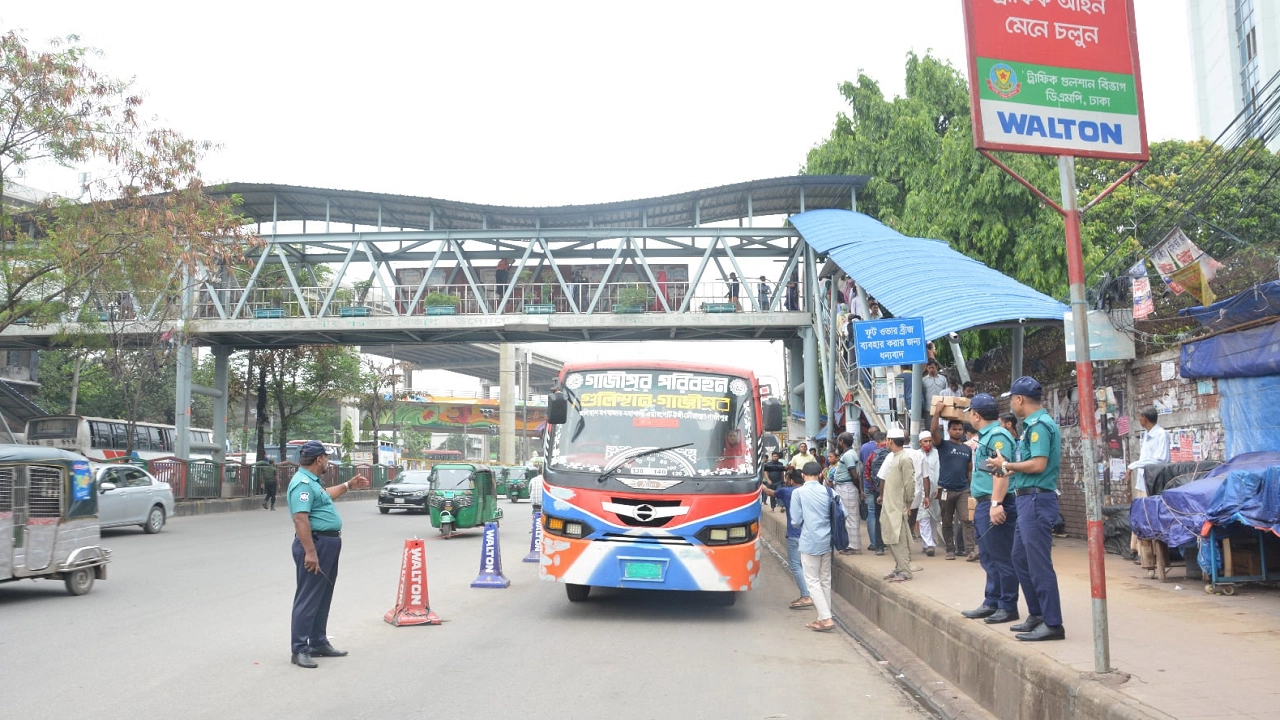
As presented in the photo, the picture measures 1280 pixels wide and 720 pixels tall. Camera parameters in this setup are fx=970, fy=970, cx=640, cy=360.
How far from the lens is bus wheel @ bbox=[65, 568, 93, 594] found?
38.0ft

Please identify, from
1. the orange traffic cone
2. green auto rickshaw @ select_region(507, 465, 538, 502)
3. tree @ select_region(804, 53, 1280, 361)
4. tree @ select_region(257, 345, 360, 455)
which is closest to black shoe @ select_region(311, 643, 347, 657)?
the orange traffic cone

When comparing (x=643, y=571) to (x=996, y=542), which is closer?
(x=996, y=542)

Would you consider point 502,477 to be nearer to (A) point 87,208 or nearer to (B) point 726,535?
(A) point 87,208

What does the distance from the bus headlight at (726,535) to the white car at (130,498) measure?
15059 millimetres

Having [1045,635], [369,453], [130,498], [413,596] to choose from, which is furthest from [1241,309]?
[369,453]

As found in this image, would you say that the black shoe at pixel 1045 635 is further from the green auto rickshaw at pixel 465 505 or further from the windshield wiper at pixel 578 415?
the green auto rickshaw at pixel 465 505

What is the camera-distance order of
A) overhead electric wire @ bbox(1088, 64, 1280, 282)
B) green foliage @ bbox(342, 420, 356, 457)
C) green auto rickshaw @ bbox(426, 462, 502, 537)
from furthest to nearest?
1. green foliage @ bbox(342, 420, 356, 457)
2. green auto rickshaw @ bbox(426, 462, 502, 537)
3. overhead electric wire @ bbox(1088, 64, 1280, 282)

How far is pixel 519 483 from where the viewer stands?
4647 cm

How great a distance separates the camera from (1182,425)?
39.2 feet

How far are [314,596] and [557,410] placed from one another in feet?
12.9

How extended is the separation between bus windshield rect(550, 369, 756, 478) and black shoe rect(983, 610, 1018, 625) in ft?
12.4

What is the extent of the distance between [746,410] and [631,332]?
2365cm

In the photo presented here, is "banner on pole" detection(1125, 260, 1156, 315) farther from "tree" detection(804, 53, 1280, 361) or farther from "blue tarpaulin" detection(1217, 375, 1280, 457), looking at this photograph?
"tree" detection(804, 53, 1280, 361)

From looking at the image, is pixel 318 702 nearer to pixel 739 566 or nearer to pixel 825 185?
pixel 739 566
